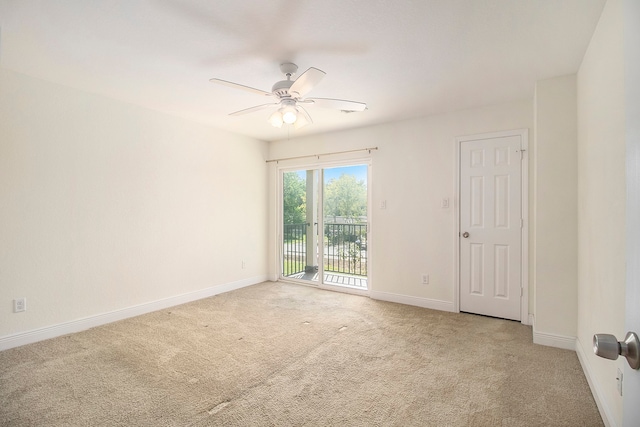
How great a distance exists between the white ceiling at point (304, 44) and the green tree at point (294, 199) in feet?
6.91

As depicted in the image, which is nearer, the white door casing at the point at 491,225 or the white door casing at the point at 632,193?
the white door casing at the point at 632,193

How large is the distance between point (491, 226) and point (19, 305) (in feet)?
15.8

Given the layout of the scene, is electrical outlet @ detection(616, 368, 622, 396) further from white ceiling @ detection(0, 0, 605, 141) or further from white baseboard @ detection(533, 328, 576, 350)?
white ceiling @ detection(0, 0, 605, 141)

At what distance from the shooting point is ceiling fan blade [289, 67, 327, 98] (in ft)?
6.52

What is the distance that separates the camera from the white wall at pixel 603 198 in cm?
153

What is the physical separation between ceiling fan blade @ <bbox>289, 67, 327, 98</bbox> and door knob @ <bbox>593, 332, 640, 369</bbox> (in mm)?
1855

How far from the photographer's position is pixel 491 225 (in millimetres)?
3498

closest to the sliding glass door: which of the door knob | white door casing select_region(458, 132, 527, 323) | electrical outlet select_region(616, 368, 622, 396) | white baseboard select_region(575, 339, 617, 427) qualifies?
white door casing select_region(458, 132, 527, 323)

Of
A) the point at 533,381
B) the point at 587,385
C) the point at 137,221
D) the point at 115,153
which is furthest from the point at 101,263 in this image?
the point at 587,385

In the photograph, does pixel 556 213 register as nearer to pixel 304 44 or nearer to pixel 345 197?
pixel 304 44

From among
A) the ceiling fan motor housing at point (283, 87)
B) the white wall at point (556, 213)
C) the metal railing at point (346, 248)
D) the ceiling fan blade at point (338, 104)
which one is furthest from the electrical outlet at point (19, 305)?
the white wall at point (556, 213)

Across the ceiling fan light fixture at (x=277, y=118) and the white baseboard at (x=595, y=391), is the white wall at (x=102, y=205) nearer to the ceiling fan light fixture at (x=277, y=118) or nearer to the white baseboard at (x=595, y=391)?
the ceiling fan light fixture at (x=277, y=118)

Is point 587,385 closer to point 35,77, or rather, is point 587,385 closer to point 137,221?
point 137,221

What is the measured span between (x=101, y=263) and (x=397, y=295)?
356 cm
